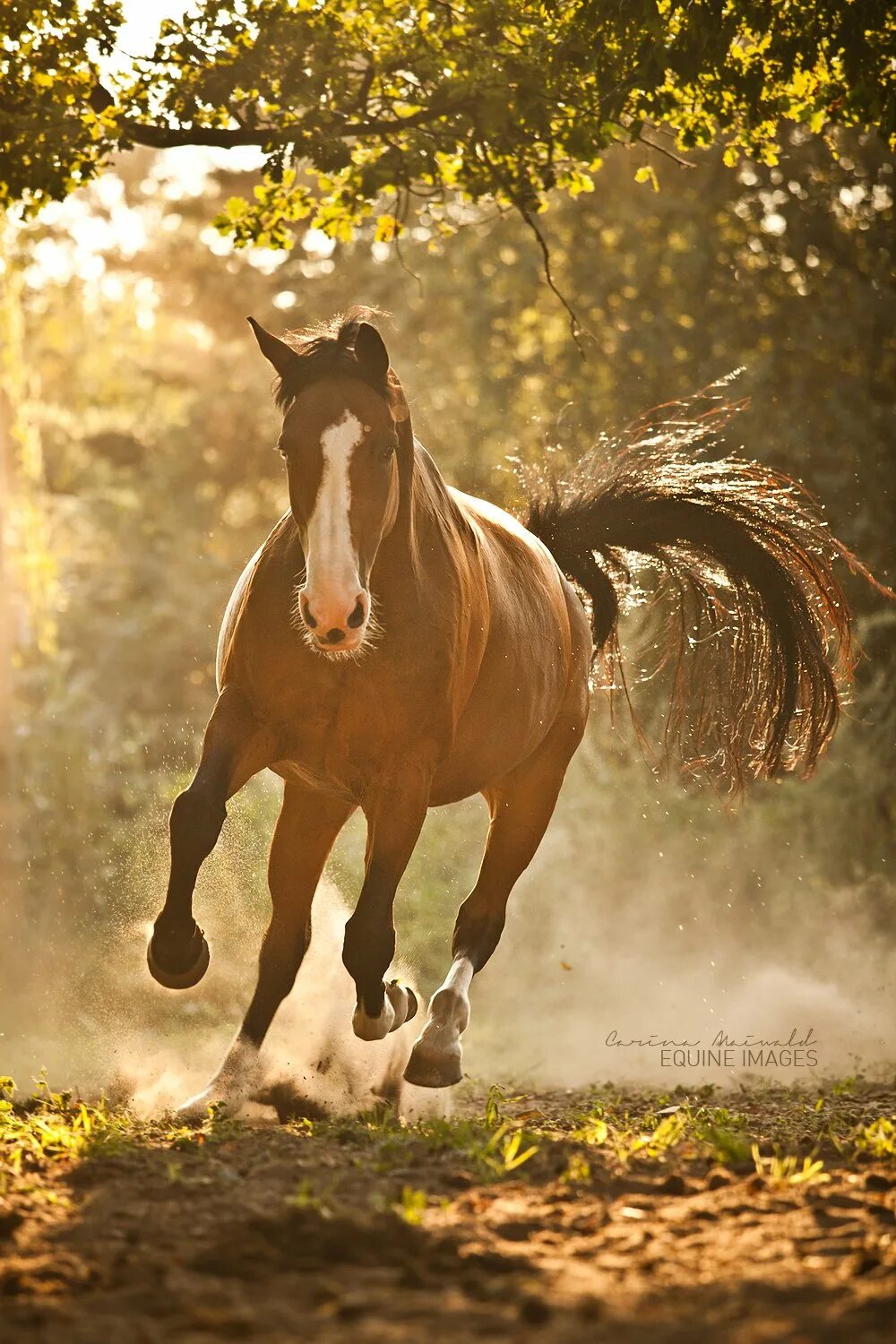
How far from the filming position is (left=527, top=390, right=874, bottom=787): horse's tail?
8062mm

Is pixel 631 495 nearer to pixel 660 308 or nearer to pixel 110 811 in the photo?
pixel 660 308

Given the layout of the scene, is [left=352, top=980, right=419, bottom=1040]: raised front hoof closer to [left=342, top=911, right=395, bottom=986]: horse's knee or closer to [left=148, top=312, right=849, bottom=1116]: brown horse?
[left=148, top=312, right=849, bottom=1116]: brown horse

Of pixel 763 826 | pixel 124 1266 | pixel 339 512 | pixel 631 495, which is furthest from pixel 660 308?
pixel 124 1266

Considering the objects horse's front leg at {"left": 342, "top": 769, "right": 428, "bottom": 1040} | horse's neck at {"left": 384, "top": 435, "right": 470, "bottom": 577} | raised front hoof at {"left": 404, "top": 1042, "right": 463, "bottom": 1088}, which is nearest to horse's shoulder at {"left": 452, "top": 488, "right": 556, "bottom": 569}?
horse's neck at {"left": 384, "top": 435, "right": 470, "bottom": 577}

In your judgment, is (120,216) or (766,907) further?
(120,216)

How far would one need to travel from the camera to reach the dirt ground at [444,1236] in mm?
2834

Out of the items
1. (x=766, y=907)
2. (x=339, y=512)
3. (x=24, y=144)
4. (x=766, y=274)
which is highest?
(x=766, y=274)

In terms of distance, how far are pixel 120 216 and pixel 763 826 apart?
16600 mm

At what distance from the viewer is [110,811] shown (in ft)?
59.9

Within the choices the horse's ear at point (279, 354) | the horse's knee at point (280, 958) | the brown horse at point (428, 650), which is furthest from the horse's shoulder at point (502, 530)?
the horse's knee at point (280, 958)

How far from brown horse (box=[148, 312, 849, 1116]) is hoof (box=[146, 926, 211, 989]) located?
0.05 ft

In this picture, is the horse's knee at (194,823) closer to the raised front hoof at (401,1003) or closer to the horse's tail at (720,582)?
the raised front hoof at (401,1003)

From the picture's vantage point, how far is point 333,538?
5055 mm

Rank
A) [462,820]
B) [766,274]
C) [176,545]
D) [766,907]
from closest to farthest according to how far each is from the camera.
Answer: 1. [462,820]
2. [766,907]
3. [766,274]
4. [176,545]
